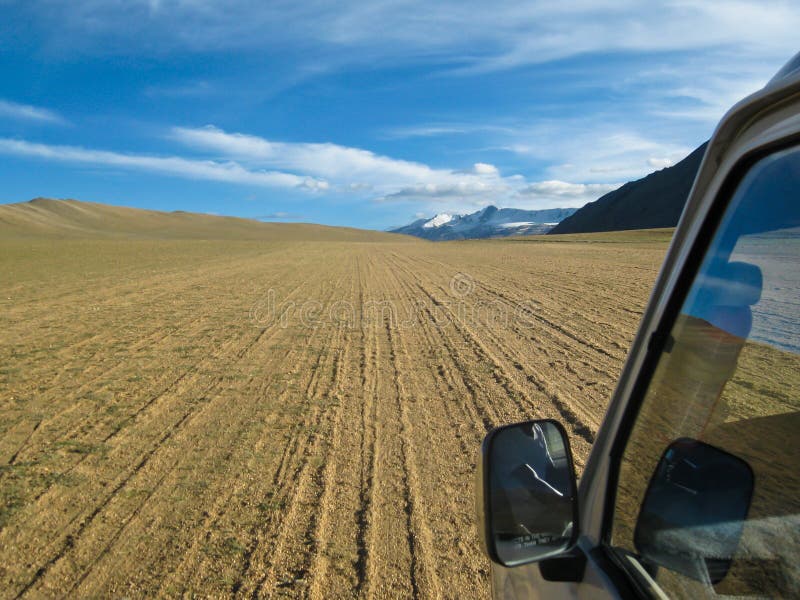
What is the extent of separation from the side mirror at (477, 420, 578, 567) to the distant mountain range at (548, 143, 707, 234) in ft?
429

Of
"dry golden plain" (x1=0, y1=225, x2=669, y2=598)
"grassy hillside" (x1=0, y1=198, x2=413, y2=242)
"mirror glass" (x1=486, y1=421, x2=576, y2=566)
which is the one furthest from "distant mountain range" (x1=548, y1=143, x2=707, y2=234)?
"mirror glass" (x1=486, y1=421, x2=576, y2=566)

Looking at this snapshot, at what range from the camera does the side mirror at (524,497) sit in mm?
1399

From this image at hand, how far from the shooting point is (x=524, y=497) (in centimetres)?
145

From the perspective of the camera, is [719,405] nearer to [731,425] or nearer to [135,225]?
[731,425]

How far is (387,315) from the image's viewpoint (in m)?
12.1

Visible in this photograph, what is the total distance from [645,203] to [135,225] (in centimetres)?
11700

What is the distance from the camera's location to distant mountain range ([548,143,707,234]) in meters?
128

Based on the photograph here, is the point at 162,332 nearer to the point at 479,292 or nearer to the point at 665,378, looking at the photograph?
the point at 479,292

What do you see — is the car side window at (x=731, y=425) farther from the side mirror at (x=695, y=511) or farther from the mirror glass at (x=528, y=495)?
the mirror glass at (x=528, y=495)

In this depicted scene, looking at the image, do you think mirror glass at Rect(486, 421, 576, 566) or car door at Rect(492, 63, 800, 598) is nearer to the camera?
car door at Rect(492, 63, 800, 598)

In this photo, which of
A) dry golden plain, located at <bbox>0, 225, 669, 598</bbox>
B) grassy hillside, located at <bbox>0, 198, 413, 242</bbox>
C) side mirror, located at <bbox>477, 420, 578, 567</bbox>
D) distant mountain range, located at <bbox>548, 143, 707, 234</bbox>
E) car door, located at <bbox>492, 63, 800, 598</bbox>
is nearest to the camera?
car door, located at <bbox>492, 63, 800, 598</bbox>

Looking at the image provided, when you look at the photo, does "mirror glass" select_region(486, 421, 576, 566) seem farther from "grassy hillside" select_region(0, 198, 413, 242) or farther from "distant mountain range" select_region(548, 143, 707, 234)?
"distant mountain range" select_region(548, 143, 707, 234)

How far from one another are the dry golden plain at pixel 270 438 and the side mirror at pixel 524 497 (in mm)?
1924

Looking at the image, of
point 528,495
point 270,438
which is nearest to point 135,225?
point 270,438
